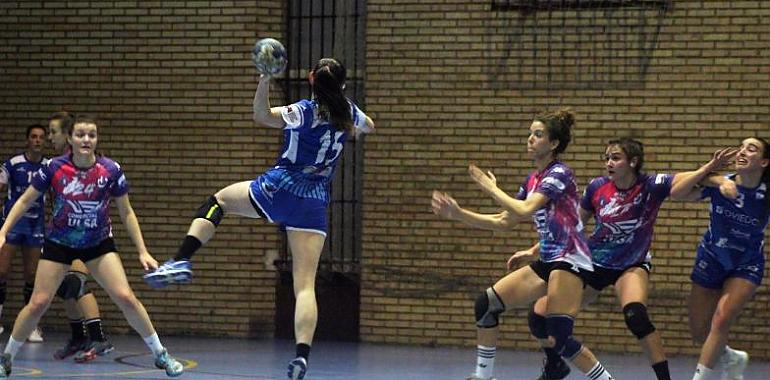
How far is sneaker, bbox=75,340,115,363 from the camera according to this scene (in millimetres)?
12086

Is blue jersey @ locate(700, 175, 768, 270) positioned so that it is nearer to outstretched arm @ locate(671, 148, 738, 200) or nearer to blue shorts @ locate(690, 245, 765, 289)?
blue shorts @ locate(690, 245, 765, 289)

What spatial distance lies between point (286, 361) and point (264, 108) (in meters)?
4.15

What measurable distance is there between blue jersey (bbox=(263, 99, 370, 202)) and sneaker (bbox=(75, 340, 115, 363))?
12.2 ft

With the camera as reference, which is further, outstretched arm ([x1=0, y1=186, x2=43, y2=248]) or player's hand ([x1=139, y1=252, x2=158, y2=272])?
outstretched arm ([x1=0, y1=186, x2=43, y2=248])

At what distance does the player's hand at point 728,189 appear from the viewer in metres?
9.47

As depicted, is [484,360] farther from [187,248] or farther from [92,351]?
[92,351]

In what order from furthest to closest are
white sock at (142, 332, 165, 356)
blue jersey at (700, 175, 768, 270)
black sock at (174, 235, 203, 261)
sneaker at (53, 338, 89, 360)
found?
sneaker at (53, 338, 89, 360)
white sock at (142, 332, 165, 356)
blue jersey at (700, 175, 768, 270)
black sock at (174, 235, 203, 261)

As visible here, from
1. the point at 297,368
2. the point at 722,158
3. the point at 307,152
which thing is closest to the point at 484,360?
the point at 297,368

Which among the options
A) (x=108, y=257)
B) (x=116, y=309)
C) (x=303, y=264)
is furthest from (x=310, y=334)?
(x=116, y=309)

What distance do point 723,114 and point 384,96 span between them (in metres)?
3.66

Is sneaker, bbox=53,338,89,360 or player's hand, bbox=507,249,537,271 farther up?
player's hand, bbox=507,249,537,271

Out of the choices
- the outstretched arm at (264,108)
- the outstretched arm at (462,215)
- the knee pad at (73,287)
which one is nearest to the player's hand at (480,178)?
the outstretched arm at (462,215)

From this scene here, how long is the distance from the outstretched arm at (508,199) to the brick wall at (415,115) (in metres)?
5.27

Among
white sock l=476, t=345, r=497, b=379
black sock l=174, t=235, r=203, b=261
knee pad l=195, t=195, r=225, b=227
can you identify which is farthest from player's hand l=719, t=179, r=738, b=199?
black sock l=174, t=235, r=203, b=261
